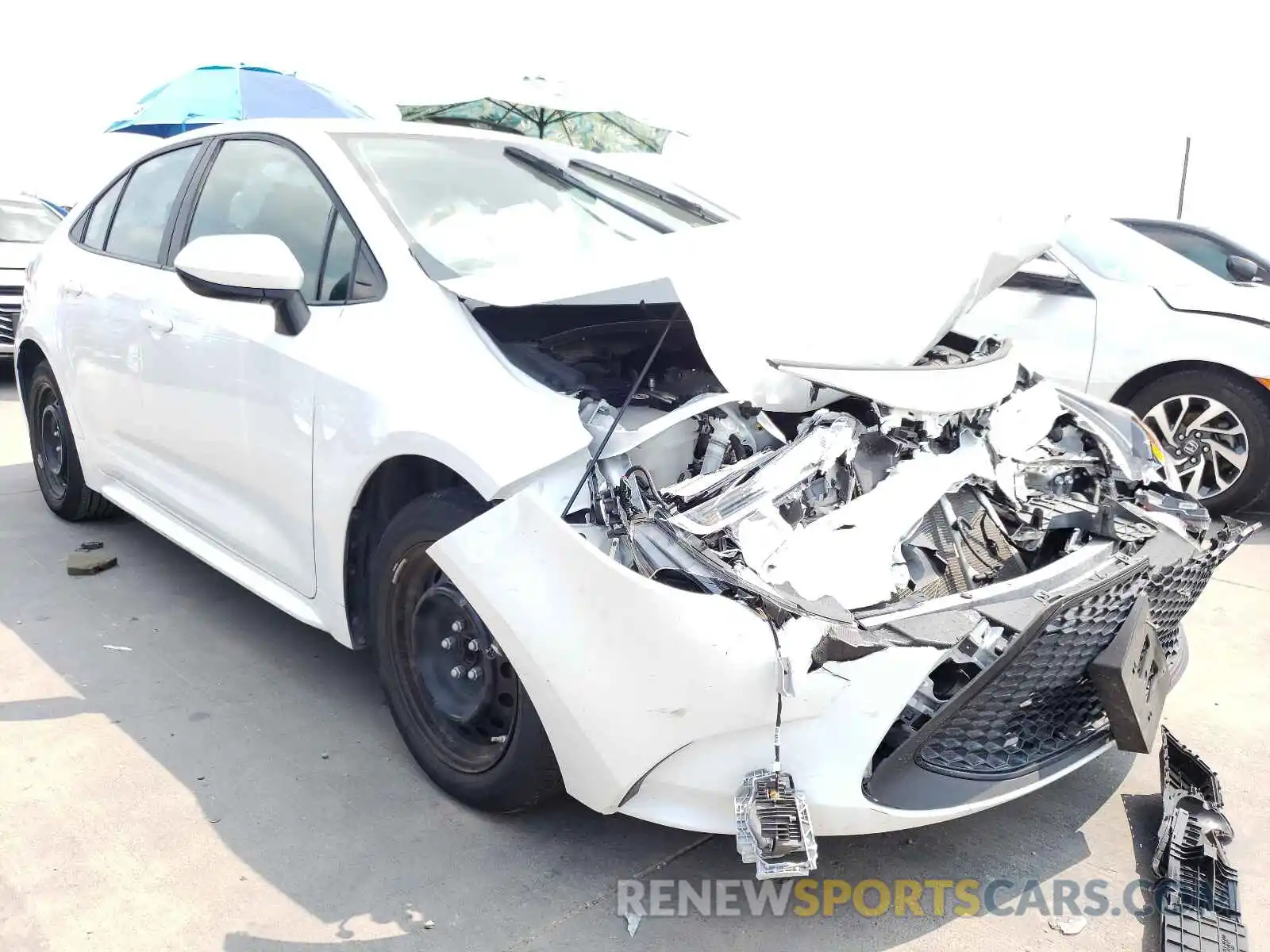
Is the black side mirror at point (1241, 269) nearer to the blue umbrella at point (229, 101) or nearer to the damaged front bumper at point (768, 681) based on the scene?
the damaged front bumper at point (768, 681)

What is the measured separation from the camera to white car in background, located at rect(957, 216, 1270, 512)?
494 centimetres

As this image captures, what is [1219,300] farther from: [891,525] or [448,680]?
[448,680]

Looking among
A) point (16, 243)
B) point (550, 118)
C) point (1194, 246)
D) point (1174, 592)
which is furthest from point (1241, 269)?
point (16, 243)

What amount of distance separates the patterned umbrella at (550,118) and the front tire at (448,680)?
7623mm

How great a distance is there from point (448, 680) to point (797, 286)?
1.28 metres

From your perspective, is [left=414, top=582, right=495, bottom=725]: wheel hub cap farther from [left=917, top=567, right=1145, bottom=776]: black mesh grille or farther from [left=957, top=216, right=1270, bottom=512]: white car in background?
[left=957, top=216, right=1270, bottom=512]: white car in background

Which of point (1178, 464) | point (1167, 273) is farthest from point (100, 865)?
point (1167, 273)

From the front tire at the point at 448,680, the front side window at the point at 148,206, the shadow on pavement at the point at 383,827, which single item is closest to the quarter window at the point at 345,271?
the front tire at the point at 448,680

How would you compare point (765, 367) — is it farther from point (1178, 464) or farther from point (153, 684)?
point (1178, 464)

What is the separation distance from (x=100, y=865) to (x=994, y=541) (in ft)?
7.25

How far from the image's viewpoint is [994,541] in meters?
2.49

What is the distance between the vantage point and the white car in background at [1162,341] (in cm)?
494

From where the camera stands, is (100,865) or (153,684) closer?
(100,865)

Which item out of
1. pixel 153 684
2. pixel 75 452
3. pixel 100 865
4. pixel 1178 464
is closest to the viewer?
pixel 100 865
